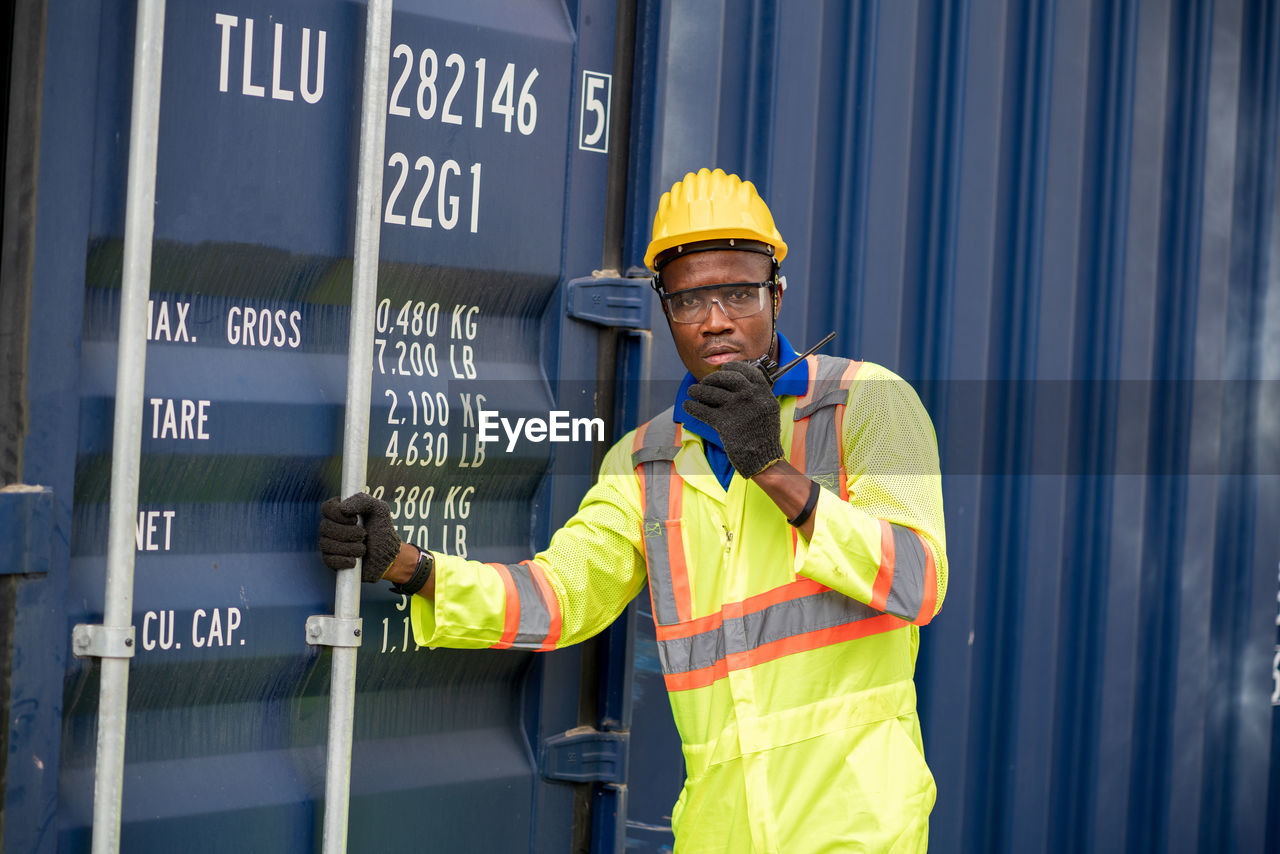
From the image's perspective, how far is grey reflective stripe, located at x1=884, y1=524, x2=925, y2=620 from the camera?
212 centimetres

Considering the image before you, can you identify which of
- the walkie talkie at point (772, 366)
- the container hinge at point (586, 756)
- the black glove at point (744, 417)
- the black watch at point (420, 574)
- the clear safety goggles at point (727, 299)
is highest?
the clear safety goggles at point (727, 299)

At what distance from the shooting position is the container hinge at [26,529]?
1.96m

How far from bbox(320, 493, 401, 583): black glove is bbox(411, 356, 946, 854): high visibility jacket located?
126 millimetres

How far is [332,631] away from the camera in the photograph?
217cm

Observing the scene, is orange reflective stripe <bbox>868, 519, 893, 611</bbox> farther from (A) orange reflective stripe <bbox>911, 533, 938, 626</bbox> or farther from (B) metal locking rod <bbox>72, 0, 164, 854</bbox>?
(B) metal locking rod <bbox>72, 0, 164, 854</bbox>

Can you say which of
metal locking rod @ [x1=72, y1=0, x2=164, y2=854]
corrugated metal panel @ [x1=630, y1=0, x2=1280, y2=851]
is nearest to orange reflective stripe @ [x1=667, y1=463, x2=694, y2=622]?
corrugated metal panel @ [x1=630, y1=0, x2=1280, y2=851]

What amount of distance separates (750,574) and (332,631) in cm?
70

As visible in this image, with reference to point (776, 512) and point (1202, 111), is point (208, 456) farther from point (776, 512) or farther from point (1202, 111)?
point (1202, 111)

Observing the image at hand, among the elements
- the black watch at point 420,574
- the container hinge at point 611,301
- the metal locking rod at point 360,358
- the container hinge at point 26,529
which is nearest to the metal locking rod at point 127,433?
the container hinge at point 26,529

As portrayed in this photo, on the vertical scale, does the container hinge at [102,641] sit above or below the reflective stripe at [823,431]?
below

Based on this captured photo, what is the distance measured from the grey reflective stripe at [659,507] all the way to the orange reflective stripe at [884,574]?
380mm

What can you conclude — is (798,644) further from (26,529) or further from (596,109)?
(26,529)

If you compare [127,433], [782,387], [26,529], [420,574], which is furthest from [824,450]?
[26,529]

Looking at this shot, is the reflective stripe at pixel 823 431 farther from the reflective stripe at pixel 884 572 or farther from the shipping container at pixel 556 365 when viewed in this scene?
the shipping container at pixel 556 365
